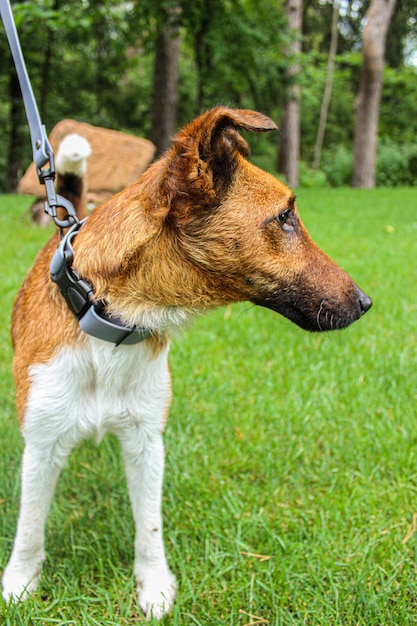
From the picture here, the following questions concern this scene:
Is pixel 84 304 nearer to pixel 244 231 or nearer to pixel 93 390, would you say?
pixel 93 390

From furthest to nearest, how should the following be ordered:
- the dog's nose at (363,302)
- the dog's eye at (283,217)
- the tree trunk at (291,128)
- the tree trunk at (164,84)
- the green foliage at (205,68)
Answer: the tree trunk at (291,128) → the tree trunk at (164,84) → the green foliage at (205,68) → the dog's nose at (363,302) → the dog's eye at (283,217)

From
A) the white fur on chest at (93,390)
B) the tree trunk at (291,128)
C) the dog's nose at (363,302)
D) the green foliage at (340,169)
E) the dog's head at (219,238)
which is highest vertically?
the dog's head at (219,238)

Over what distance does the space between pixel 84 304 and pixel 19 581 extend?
44.5 inches

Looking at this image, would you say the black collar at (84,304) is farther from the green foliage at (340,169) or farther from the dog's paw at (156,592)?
the green foliage at (340,169)

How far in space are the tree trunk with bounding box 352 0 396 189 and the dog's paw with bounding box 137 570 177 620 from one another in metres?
16.5

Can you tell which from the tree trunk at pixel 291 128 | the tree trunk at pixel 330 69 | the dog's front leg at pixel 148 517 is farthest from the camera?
the tree trunk at pixel 330 69

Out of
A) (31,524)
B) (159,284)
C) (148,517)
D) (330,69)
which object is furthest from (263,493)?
(330,69)

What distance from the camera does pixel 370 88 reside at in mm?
16438

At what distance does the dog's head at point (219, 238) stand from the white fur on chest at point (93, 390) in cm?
24

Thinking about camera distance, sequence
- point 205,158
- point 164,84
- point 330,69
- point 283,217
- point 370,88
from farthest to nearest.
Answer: point 330,69
point 370,88
point 164,84
point 283,217
point 205,158

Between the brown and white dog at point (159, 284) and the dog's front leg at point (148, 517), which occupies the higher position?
the brown and white dog at point (159, 284)

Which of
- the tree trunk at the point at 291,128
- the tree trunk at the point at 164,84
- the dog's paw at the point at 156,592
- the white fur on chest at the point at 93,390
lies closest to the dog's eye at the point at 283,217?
the white fur on chest at the point at 93,390

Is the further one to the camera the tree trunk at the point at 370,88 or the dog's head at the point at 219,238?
the tree trunk at the point at 370,88

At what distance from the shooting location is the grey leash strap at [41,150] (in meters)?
1.94
